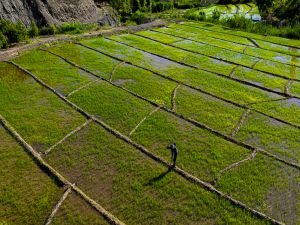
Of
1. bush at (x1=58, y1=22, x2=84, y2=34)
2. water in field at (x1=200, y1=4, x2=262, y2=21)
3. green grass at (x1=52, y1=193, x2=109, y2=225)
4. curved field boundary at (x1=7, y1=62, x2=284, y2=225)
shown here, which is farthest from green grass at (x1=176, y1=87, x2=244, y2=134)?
water in field at (x1=200, y1=4, x2=262, y2=21)

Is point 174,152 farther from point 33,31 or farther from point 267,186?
point 33,31

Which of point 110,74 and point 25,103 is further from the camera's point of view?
point 110,74

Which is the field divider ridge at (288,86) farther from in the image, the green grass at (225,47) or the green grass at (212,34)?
the green grass at (212,34)

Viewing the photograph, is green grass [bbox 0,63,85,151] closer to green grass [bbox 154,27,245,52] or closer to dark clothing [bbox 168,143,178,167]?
dark clothing [bbox 168,143,178,167]

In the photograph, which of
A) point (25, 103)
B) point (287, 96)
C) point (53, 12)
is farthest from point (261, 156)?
point (53, 12)

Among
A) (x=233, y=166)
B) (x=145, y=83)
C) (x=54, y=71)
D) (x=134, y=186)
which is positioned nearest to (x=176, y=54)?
(x=145, y=83)

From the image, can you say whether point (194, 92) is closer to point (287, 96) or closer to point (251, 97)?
point (251, 97)

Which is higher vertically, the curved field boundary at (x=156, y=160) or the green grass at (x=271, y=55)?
the curved field boundary at (x=156, y=160)

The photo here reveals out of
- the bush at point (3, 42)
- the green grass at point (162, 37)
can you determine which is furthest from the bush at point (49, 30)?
the green grass at point (162, 37)

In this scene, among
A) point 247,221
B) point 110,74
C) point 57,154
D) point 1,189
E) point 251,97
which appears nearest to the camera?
point 247,221
